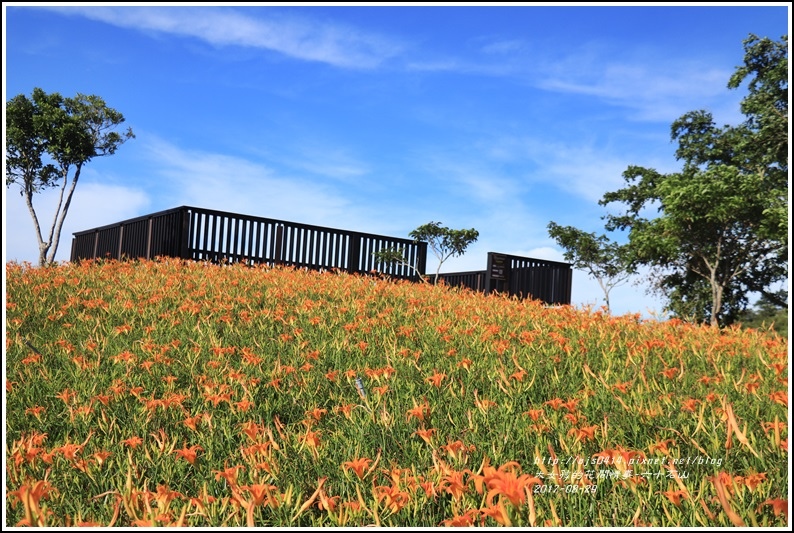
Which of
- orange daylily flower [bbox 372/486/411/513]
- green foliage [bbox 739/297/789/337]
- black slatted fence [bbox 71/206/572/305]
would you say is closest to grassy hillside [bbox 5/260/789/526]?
orange daylily flower [bbox 372/486/411/513]

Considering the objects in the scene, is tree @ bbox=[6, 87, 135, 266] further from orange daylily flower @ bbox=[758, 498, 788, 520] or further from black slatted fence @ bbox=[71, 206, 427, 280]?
orange daylily flower @ bbox=[758, 498, 788, 520]

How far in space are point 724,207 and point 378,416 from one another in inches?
734

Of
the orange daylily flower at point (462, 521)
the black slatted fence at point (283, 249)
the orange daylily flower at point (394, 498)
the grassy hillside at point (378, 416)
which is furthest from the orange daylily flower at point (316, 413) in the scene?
the black slatted fence at point (283, 249)

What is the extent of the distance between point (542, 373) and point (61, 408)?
137 inches

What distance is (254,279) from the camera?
9.27m

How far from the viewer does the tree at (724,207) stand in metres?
19.4

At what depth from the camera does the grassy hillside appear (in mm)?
2539

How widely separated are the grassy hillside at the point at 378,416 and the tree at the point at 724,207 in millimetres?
13741

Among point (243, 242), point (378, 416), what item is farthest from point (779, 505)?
point (243, 242)

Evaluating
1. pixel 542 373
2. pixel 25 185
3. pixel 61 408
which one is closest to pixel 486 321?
pixel 542 373

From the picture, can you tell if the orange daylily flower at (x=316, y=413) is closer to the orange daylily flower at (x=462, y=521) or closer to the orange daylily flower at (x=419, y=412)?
the orange daylily flower at (x=419, y=412)

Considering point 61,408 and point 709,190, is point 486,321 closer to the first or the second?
point 61,408

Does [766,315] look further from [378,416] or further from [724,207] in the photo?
[378,416]

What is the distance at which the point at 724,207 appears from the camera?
63.3 ft
